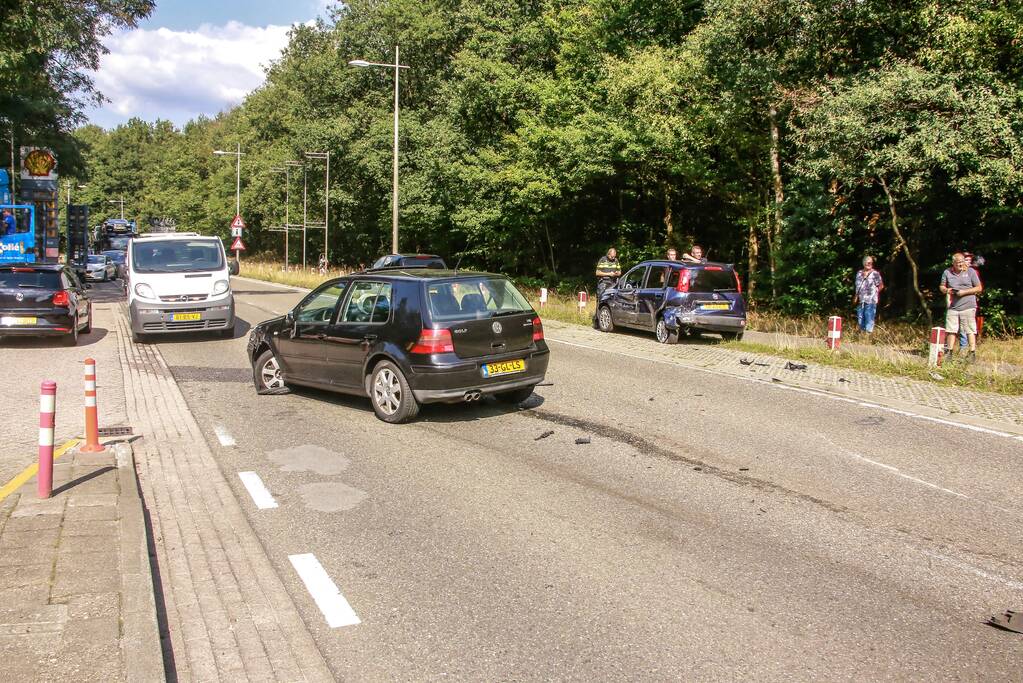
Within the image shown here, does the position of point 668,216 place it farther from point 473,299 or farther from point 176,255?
point 473,299

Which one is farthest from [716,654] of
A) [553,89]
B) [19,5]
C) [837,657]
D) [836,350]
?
[553,89]

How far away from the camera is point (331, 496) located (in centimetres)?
638

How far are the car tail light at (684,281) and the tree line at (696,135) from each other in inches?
154

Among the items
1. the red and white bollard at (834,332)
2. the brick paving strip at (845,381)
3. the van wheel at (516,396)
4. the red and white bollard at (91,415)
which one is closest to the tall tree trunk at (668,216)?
the brick paving strip at (845,381)

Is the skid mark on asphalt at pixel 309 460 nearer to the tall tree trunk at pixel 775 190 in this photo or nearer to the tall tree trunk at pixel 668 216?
the tall tree trunk at pixel 775 190

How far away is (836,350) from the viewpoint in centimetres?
1520

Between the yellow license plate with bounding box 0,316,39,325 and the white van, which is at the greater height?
the white van

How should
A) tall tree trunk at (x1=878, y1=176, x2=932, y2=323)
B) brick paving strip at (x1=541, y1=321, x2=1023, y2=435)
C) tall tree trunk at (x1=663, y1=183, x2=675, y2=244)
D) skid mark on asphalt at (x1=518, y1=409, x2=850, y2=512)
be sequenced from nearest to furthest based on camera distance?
skid mark on asphalt at (x1=518, y1=409, x2=850, y2=512) → brick paving strip at (x1=541, y1=321, x2=1023, y2=435) → tall tree trunk at (x1=878, y1=176, x2=932, y2=323) → tall tree trunk at (x1=663, y1=183, x2=675, y2=244)

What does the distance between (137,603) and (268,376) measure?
672cm

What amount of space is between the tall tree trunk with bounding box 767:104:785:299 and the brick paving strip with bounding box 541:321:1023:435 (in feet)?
22.6

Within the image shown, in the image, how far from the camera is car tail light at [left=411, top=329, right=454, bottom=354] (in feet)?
28.5

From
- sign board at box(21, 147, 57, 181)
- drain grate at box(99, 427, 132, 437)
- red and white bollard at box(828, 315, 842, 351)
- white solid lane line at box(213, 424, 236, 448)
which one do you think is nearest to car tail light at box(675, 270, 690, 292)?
red and white bollard at box(828, 315, 842, 351)

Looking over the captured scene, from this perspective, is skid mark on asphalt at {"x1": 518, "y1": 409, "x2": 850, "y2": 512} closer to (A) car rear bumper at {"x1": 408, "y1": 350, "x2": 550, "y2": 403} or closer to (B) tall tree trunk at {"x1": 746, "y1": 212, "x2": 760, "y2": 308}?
(A) car rear bumper at {"x1": 408, "y1": 350, "x2": 550, "y2": 403}

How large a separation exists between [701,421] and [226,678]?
6499 millimetres
